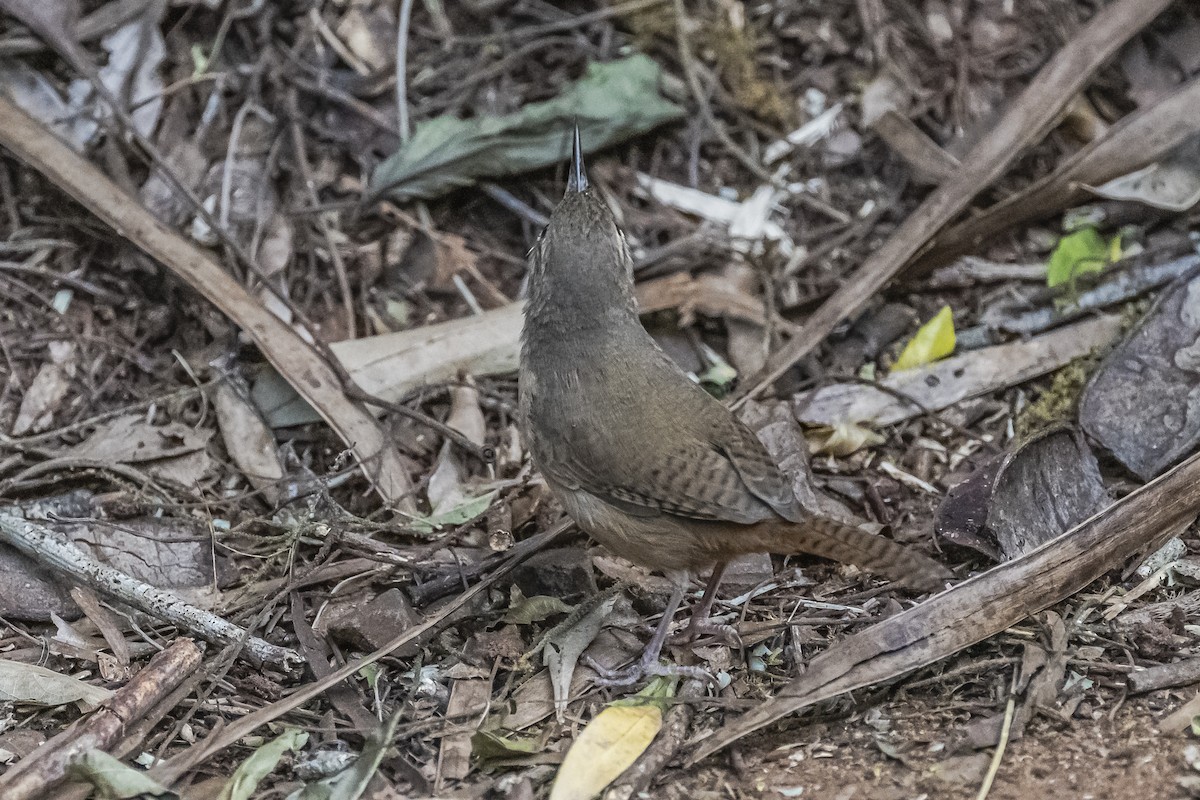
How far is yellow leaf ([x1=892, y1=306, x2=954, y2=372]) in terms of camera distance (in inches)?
203

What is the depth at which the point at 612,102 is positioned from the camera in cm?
579

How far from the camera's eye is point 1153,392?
176 inches

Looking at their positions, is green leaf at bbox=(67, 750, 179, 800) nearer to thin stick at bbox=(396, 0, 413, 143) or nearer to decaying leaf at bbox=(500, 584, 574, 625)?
decaying leaf at bbox=(500, 584, 574, 625)

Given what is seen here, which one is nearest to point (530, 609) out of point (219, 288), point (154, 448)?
point (154, 448)

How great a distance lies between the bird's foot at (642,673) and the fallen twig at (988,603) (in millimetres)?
330

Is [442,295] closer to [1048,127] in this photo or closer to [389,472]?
[389,472]

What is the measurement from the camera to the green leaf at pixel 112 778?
3244mm

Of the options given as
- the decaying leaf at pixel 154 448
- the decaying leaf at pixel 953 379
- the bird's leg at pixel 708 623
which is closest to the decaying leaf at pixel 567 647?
the bird's leg at pixel 708 623

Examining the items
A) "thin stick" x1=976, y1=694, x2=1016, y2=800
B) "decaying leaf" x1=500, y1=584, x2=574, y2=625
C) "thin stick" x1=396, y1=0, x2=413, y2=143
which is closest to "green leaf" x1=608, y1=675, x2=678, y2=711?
"decaying leaf" x1=500, y1=584, x2=574, y2=625

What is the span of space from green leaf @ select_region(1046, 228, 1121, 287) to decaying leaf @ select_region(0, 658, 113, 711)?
4078 mm

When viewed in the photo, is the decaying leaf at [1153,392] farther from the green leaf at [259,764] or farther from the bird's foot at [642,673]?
the green leaf at [259,764]

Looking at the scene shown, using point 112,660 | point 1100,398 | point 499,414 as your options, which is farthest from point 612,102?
point 112,660

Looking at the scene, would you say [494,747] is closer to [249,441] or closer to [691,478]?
[691,478]

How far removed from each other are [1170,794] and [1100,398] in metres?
1.78
